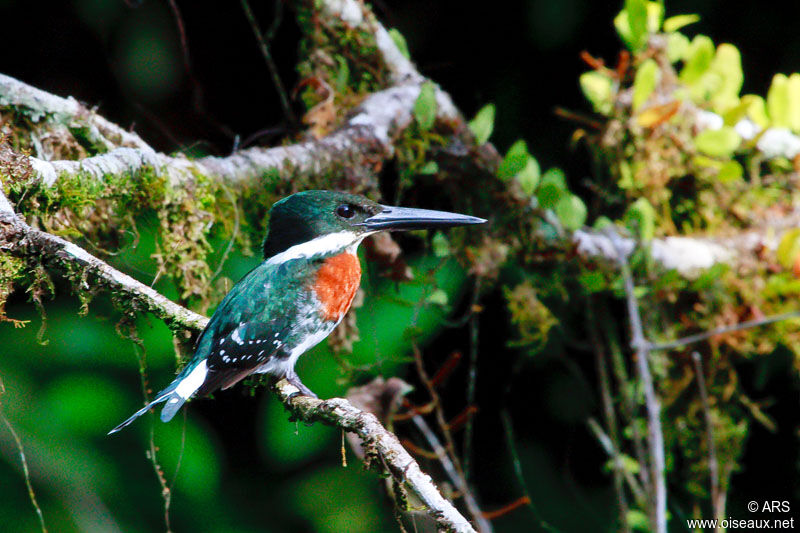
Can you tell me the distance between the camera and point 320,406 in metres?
1.44

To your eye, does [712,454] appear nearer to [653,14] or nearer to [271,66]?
[653,14]

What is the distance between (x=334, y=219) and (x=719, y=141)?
156 centimetres

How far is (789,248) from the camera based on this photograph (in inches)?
115

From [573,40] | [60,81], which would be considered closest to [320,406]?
[60,81]

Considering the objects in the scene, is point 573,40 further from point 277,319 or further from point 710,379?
point 277,319

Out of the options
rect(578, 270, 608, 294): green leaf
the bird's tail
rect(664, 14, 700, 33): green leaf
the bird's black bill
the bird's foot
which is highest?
rect(664, 14, 700, 33): green leaf

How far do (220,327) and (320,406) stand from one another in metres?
0.39

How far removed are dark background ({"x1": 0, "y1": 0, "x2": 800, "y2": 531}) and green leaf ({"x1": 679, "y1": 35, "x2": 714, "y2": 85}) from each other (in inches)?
23.9

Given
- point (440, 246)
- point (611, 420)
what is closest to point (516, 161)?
point (440, 246)

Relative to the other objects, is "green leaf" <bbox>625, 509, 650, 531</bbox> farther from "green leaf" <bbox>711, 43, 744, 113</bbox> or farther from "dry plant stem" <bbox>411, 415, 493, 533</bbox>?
"green leaf" <bbox>711, 43, 744, 113</bbox>

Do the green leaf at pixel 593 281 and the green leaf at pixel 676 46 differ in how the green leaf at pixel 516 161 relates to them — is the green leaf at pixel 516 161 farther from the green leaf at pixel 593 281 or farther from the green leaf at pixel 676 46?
the green leaf at pixel 676 46

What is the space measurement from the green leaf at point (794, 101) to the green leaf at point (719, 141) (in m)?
0.30

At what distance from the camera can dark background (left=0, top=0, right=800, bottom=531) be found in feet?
9.38

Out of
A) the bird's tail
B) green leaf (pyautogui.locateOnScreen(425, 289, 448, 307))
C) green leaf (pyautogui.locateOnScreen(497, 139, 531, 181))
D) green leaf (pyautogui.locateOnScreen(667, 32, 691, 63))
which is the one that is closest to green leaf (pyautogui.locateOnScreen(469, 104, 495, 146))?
green leaf (pyautogui.locateOnScreen(497, 139, 531, 181))
